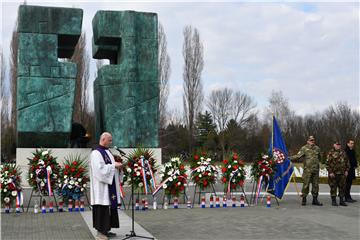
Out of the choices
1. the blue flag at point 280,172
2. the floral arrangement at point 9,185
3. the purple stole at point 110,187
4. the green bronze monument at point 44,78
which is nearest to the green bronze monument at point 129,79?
the green bronze monument at point 44,78

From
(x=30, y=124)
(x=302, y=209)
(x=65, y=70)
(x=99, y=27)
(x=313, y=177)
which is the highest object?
(x=99, y=27)

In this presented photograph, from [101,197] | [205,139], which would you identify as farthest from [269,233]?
[205,139]

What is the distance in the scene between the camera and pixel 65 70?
54.0 feet

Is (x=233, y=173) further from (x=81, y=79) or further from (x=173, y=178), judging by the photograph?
(x=81, y=79)

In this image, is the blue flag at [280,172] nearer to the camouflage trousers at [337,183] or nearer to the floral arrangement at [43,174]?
the camouflage trousers at [337,183]

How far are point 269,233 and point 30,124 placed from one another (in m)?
10.9

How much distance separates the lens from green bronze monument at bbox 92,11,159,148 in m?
16.7

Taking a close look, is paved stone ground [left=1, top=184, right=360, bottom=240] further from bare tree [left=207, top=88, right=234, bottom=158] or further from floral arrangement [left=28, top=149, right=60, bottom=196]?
bare tree [left=207, top=88, right=234, bottom=158]

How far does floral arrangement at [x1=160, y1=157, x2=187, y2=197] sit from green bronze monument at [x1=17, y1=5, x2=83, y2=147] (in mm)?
6061

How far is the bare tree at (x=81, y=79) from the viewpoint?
3338 centimetres

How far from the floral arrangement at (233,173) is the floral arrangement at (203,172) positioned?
0.99ft

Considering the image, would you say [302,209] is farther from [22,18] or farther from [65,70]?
[22,18]

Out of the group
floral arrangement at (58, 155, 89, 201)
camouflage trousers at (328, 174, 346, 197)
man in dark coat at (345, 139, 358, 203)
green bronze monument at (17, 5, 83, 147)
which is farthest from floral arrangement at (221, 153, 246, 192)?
green bronze monument at (17, 5, 83, 147)

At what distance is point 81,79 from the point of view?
34125 mm
